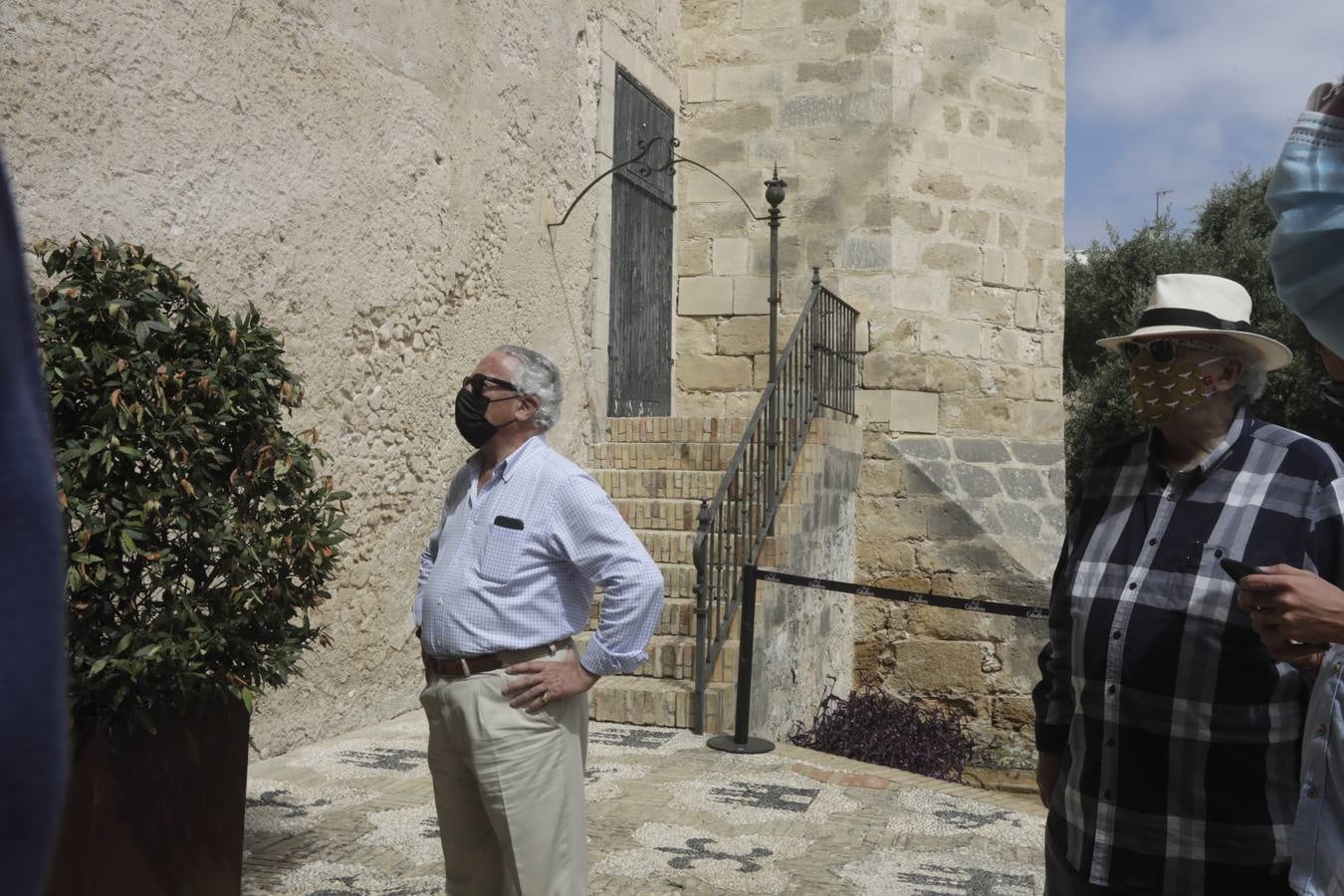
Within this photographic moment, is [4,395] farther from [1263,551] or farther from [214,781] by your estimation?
[214,781]

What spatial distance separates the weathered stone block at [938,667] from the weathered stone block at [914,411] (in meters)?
1.66

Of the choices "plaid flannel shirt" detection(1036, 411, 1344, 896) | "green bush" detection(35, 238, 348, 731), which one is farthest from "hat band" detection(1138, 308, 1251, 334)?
"green bush" detection(35, 238, 348, 731)

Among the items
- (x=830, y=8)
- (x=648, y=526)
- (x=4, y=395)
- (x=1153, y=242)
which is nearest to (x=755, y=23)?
(x=830, y=8)

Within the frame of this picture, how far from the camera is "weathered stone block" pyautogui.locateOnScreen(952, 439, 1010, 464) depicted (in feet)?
33.3

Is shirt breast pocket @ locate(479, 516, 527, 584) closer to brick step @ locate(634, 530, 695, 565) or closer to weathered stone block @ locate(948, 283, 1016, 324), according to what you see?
brick step @ locate(634, 530, 695, 565)

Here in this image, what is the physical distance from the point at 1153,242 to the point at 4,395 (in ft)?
57.7

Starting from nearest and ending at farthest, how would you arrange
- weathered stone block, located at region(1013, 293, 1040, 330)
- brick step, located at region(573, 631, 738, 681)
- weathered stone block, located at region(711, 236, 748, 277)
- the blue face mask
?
the blue face mask
brick step, located at region(573, 631, 738, 681)
weathered stone block, located at region(711, 236, 748, 277)
weathered stone block, located at region(1013, 293, 1040, 330)

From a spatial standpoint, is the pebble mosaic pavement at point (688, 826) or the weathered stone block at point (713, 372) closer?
the pebble mosaic pavement at point (688, 826)

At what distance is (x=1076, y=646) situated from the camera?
2348 millimetres

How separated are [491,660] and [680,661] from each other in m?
4.18

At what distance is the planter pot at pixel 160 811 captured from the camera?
9.43 feet

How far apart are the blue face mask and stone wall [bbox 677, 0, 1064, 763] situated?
8.71 meters

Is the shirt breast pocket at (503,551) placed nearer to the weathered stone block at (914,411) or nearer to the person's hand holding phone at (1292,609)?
the person's hand holding phone at (1292,609)

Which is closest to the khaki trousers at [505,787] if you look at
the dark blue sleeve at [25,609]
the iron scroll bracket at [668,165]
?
the dark blue sleeve at [25,609]
